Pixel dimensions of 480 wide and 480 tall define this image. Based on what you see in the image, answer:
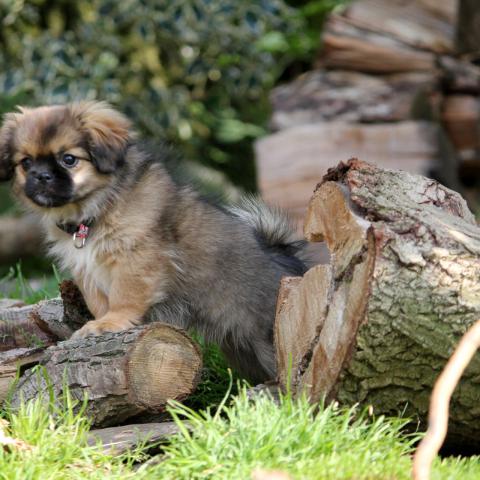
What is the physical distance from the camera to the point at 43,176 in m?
4.30

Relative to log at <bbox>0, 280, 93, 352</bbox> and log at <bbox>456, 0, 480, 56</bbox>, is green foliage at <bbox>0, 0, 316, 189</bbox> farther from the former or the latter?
log at <bbox>0, 280, 93, 352</bbox>

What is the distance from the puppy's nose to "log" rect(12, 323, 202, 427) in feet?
2.62

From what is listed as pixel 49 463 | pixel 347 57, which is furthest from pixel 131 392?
pixel 347 57

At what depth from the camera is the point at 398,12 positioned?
8.88 metres

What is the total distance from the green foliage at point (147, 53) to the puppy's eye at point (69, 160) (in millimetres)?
4433

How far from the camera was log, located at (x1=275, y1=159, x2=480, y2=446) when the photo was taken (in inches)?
129

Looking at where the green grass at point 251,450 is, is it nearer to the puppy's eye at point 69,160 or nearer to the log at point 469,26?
the puppy's eye at point 69,160

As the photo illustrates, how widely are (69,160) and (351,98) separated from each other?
4.44 metres

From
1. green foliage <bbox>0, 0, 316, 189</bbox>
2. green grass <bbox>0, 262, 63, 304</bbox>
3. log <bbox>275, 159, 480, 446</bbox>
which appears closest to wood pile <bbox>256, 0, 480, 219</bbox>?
green foliage <bbox>0, 0, 316, 189</bbox>

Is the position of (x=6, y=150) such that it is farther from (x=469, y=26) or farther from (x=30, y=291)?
(x=469, y=26)

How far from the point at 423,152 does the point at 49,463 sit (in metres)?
5.40

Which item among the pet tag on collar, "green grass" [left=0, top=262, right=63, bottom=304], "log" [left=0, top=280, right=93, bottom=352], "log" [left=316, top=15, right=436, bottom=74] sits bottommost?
"green grass" [left=0, top=262, right=63, bottom=304]

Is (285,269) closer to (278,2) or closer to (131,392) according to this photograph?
(131,392)

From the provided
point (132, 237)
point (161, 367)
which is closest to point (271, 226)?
point (132, 237)
